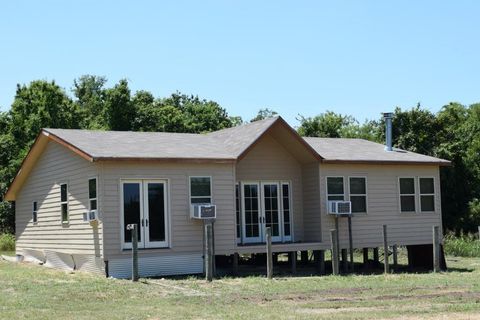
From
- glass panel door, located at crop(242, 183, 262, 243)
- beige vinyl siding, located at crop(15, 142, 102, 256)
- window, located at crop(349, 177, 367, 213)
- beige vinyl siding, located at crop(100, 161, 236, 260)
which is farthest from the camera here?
window, located at crop(349, 177, 367, 213)

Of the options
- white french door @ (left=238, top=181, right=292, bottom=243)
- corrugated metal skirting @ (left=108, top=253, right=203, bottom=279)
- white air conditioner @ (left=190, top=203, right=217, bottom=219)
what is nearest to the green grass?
corrugated metal skirting @ (left=108, top=253, right=203, bottom=279)

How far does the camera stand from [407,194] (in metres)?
23.6

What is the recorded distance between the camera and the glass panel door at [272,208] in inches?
874

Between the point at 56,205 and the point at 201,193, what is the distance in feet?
16.0

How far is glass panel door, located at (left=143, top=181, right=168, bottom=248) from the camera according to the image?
1930 cm

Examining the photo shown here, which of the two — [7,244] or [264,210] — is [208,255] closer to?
[264,210]

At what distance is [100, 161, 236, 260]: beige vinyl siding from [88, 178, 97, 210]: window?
57 centimetres

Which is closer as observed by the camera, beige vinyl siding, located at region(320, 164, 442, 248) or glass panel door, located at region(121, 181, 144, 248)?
glass panel door, located at region(121, 181, 144, 248)

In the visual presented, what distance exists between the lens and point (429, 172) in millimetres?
24078

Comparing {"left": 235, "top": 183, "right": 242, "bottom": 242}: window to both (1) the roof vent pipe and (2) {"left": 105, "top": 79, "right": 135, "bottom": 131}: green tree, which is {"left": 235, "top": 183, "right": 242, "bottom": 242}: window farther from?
(2) {"left": 105, "top": 79, "right": 135, "bottom": 131}: green tree

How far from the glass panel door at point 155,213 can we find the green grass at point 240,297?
1508 millimetres

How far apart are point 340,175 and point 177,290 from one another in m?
8.27

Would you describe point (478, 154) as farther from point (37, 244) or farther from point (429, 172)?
point (37, 244)

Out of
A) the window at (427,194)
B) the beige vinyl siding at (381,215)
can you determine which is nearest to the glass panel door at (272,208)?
the beige vinyl siding at (381,215)
